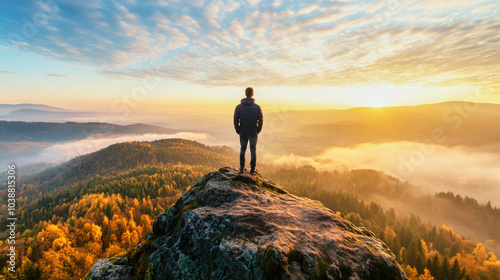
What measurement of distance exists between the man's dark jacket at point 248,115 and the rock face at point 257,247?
15.2ft

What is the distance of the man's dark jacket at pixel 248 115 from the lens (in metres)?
13.0

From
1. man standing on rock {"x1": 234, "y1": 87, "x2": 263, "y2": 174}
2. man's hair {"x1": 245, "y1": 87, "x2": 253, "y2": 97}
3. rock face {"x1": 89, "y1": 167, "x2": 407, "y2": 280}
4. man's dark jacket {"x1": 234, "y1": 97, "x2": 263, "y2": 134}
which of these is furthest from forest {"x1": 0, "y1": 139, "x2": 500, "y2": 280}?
man's hair {"x1": 245, "y1": 87, "x2": 253, "y2": 97}

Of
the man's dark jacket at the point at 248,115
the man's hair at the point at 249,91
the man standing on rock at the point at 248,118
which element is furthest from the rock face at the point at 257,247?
the man's hair at the point at 249,91

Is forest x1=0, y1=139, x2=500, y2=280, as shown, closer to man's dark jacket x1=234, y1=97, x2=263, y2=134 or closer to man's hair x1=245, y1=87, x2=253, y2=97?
man's dark jacket x1=234, y1=97, x2=263, y2=134

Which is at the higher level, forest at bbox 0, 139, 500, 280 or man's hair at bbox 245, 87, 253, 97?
man's hair at bbox 245, 87, 253, 97

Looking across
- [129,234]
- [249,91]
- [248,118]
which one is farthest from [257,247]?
[129,234]

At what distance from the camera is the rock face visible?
21.7 ft

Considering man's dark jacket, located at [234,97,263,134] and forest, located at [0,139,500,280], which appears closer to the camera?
man's dark jacket, located at [234,97,263,134]

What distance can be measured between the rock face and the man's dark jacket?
4.64 meters

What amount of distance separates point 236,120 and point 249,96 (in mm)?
1794

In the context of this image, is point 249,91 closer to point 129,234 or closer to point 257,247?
point 257,247

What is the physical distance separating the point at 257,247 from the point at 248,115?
8.13 meters

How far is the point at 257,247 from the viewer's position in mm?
6930

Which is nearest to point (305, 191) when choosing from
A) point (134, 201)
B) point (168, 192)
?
point (168, 192)
